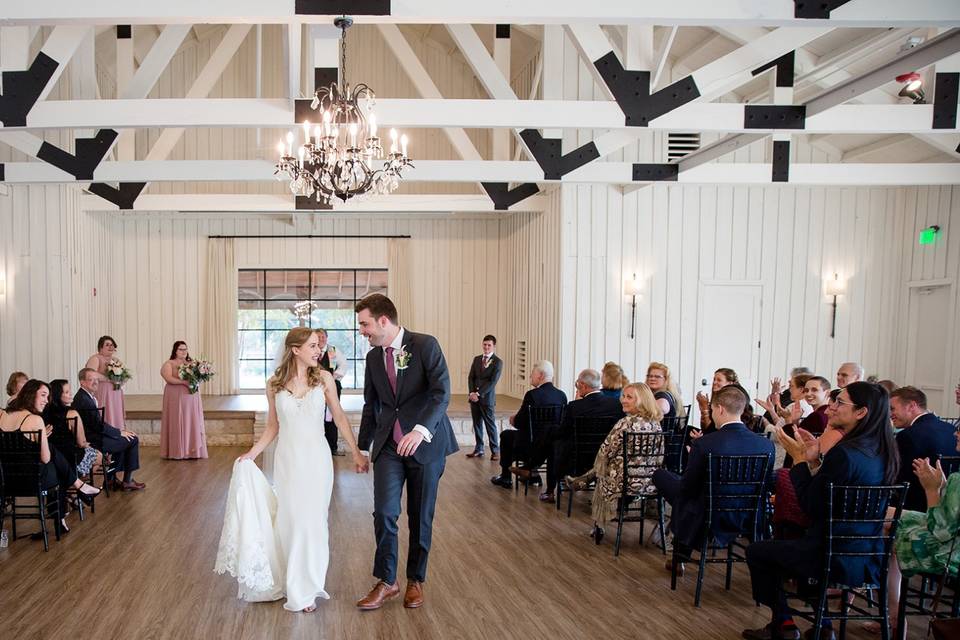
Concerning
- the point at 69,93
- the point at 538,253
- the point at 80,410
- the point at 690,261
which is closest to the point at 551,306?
the point at 538,253

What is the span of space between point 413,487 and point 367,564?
1.22 m

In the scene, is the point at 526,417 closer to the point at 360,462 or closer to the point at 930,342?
the point at 360,462

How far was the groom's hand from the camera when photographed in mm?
3949

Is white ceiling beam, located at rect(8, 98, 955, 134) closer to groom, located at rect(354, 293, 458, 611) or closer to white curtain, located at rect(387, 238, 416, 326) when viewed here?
groom, located at rect(354, 293, 458, 611)

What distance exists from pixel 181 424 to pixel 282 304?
19.3 feet

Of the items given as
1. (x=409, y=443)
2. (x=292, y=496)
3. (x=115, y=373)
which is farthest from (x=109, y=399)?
(x=409, y=443)

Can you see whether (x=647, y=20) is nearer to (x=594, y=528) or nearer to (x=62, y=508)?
(x=594, y=528)

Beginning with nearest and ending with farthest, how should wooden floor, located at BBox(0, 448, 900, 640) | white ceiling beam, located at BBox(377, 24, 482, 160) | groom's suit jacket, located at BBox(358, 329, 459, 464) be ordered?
wooden floor, located at BBox(0, 448, 900, 640)
groom's suit jacket, located at BBox(358, 329, 459, 464)
white ceiling beam, located at BBox(377, 24, 482, 160)

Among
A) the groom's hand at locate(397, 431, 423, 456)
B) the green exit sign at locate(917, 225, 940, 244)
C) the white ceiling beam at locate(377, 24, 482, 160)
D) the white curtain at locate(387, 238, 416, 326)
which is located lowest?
the groom's hand at locate(397, 431, 423, 456)

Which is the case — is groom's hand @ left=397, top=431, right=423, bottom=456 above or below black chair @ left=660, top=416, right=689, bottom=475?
above

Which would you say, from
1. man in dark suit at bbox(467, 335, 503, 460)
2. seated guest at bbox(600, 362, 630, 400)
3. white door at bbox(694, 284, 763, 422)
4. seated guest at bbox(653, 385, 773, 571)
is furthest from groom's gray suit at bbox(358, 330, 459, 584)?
white door at bbox(694, 284, 763, 422)

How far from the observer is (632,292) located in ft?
36.4

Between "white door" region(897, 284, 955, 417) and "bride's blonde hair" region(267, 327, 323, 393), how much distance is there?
29.6 feet

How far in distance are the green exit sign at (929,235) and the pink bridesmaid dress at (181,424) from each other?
10351 millimetres
